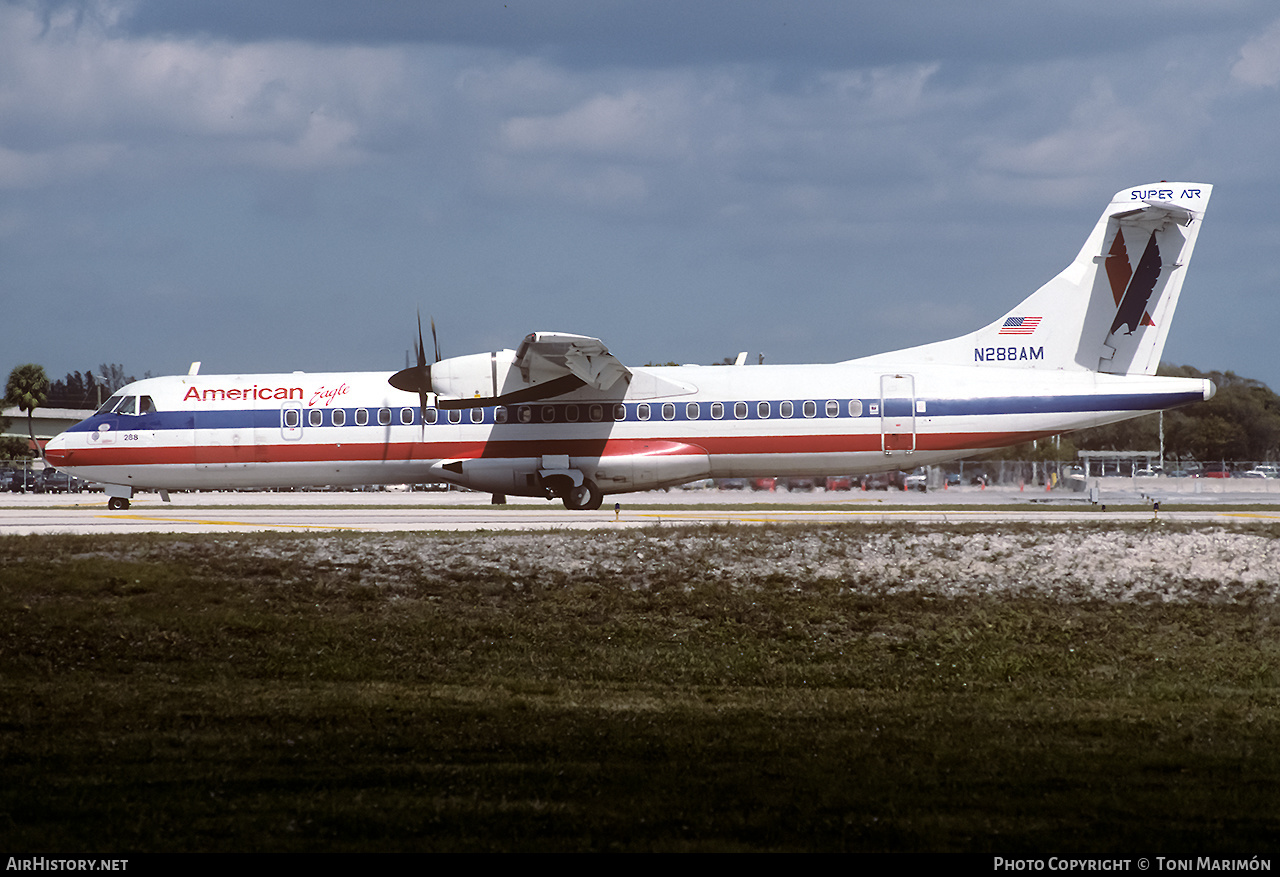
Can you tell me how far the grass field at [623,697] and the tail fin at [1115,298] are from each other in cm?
813

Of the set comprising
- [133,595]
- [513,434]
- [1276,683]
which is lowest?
[1276,683]

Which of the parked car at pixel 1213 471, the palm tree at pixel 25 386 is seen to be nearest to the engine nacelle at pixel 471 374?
the parked car at pixel 1213 471

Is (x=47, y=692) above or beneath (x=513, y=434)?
beneath

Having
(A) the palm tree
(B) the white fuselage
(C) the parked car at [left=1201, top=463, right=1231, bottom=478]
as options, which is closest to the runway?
(B) the white fuselage

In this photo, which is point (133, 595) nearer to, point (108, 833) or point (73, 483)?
point (108, 833)

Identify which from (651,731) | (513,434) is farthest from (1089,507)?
(651,731)

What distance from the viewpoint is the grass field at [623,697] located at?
23.1 ft

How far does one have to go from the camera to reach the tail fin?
2817cm

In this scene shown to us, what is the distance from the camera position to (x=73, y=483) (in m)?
67.4

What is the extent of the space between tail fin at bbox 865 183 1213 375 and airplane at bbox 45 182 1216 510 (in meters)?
0.04

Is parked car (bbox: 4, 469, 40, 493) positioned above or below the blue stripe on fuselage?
below

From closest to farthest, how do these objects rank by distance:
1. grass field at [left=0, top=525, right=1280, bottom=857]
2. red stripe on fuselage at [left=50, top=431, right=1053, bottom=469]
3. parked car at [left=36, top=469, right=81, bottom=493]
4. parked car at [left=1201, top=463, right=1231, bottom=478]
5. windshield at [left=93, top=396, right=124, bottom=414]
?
grass field at [left=0, top=525, right=1280, bottom=857]
red stripe on fuselage at [left=50, top=431, right=1053, bottom=469]
windshield at [left=93, top=396, right=124, bottom=414]
parked car at [left=36, top=469, right=81, bottom=493]
parked car at [left=1201, top=463, right=1231, bottom=478]

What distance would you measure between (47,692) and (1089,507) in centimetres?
3250

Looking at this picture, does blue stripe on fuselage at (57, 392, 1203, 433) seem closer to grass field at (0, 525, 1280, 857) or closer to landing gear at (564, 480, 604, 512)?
landing gear at (564, 480, 604, 512)
